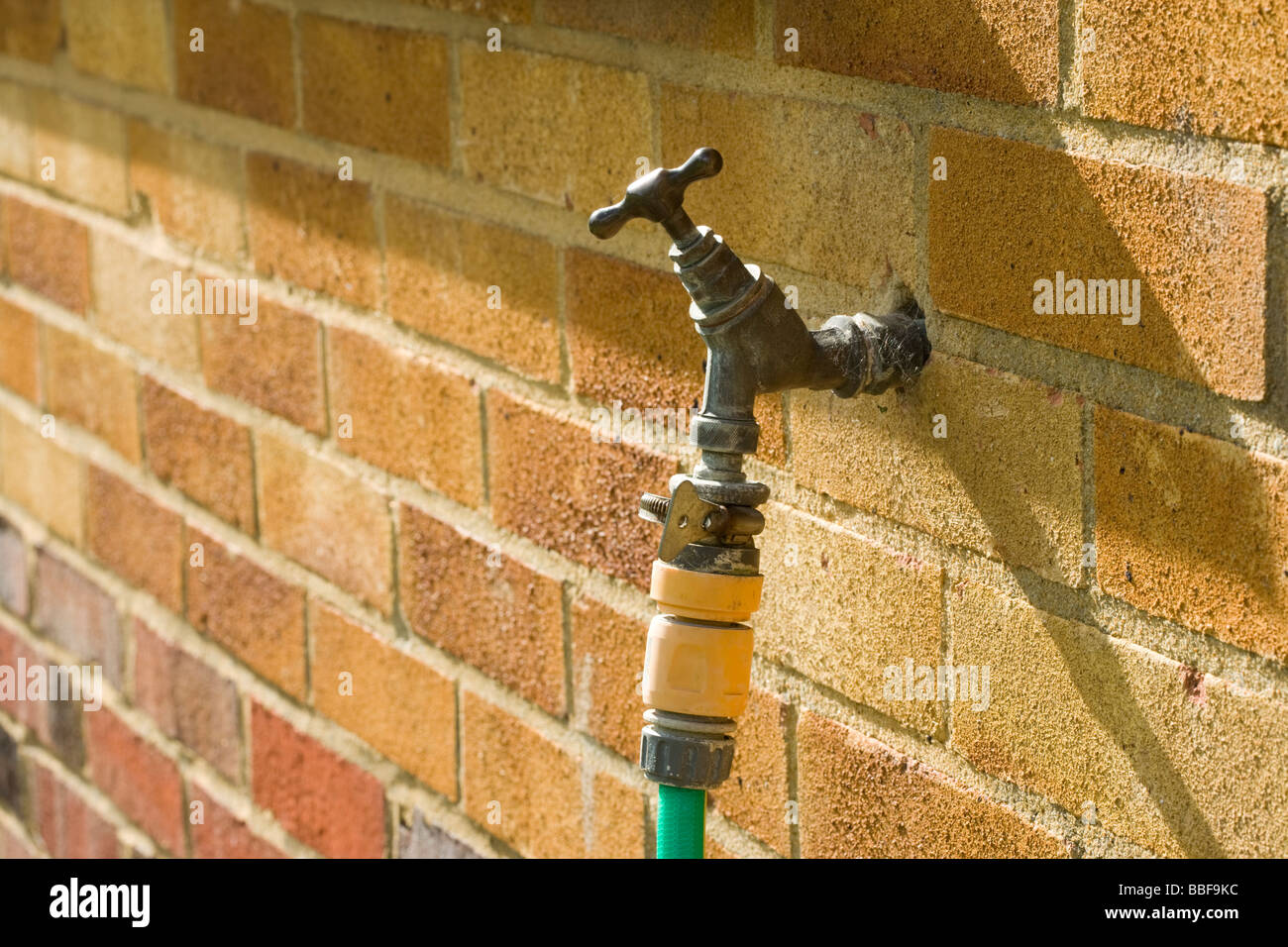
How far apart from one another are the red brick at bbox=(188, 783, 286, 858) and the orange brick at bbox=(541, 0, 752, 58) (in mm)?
911

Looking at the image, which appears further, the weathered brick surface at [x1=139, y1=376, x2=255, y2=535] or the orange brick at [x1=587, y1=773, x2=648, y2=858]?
the weathered brick surface at [x1=139, y1=376, x2=255, y2=535]

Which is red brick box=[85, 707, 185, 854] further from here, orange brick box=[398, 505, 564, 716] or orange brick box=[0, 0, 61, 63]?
orange brick box=[0, 0, 61, 63]

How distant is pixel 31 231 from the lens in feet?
6.31

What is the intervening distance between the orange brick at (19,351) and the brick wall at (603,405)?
0.01 m

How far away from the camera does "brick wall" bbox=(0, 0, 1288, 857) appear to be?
78 centimetres

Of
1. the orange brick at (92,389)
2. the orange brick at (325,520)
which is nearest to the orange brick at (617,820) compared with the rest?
the orange brick at (325,520)

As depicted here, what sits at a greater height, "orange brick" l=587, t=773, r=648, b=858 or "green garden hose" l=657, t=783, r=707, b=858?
"green garden hose" l=657, t=783, r=707, b=858

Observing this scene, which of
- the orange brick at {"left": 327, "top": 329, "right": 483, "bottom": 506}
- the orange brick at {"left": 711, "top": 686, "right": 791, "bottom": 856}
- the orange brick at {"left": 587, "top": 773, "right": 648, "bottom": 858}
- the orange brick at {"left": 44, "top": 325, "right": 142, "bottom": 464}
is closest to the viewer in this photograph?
the orange brick at {"left": 711, "top": 686, "right": 791, "bottom": 856}

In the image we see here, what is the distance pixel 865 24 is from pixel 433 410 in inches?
21.5

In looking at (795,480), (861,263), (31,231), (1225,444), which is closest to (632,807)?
(795,480)

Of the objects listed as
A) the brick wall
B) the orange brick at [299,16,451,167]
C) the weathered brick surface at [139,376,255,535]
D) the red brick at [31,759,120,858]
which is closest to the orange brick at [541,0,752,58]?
the brick wall

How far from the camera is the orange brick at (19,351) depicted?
77.7 inches

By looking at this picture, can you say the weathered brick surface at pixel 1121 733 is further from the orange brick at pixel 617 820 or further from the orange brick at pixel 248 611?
the orange brick at pixel 248 611
